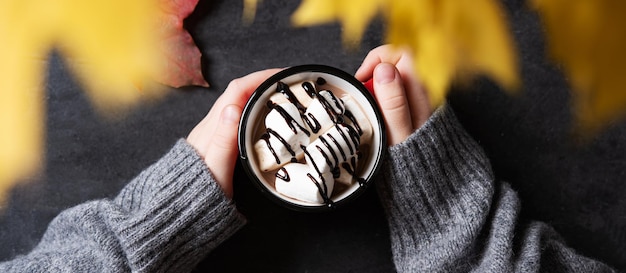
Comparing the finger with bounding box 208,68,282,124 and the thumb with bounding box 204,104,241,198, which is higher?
the finger with bounding box 208,68,282,124

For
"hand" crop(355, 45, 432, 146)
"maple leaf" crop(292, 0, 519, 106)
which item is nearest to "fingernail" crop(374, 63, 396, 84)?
"hand" crop(355, 45, 432, 146)

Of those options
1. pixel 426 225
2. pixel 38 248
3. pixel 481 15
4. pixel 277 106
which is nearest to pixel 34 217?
pixel 38 248

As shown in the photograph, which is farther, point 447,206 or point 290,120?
point 447,206

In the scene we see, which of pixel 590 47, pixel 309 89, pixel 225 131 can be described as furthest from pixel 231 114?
pixel 590 47

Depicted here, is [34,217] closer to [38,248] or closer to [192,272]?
[38,248]

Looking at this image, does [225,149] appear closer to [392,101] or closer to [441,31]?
[392,101]

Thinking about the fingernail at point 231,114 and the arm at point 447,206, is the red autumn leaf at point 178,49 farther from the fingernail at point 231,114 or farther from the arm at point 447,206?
the arm at point 447,206

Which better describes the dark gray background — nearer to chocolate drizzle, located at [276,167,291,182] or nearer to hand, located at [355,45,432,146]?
hand, located at [355,45,432,146]
